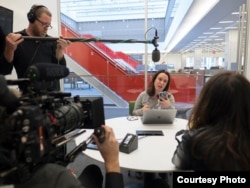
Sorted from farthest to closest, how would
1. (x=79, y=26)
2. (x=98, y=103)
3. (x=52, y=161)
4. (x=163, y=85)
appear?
(x=79, y=26)
(x=163, y=85)
(x=98, y=103)
(x=52, y=161)

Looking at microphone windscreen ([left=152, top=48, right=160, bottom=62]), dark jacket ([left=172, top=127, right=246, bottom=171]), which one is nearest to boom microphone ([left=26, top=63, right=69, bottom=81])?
dark jacket ([left=172, top=127, right=246, bottom=171])

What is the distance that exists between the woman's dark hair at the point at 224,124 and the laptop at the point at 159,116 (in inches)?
37.1

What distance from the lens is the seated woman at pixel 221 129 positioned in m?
1.00

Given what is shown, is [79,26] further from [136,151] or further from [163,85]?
[136,151]

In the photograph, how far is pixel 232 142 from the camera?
99 centimetres

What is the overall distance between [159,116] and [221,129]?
3.60 feet

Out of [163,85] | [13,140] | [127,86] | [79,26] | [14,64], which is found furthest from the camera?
[79,26]

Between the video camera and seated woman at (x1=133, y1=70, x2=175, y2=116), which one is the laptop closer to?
seated woman at (x1=133, y1=70, x2=175, y2=116)

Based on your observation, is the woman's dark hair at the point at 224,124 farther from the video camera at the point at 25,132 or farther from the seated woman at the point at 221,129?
the video camera at the point at 25,132

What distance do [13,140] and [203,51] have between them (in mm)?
18859

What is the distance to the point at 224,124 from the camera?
1047 millimetres

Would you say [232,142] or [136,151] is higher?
[232,142]

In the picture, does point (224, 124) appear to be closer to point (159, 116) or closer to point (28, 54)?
point (159, 116)

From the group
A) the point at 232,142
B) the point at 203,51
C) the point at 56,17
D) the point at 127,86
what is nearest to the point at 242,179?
the point at 232,142
